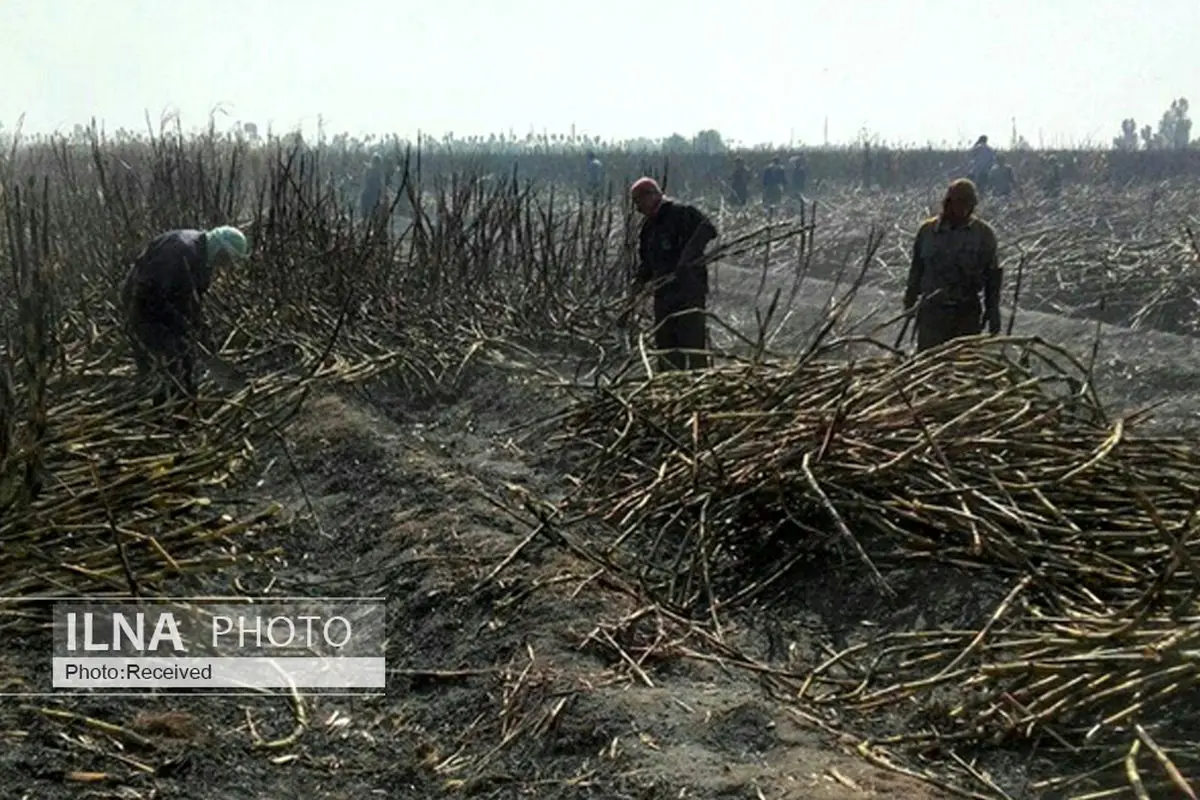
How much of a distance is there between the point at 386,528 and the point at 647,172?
7961mm

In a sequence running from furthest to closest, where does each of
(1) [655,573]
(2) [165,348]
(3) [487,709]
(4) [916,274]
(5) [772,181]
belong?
(5) [772,181] < (4) [916,274] < (2) [165,348] < (1) [655,573] < (3) [487,709]

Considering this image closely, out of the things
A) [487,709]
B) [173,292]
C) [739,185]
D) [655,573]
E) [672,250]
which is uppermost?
[739,185]

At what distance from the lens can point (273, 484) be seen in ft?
21.2

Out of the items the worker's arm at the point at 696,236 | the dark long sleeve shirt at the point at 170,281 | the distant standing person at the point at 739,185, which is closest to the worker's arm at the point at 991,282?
the worker's arm at the point at 696,236

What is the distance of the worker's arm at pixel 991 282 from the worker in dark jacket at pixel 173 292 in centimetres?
377

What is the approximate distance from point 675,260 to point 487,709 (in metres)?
3.77

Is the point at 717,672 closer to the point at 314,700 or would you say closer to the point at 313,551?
the point at 314,700

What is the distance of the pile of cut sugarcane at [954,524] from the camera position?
10.9ft

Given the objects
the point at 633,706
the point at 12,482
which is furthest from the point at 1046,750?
the point at 12,482

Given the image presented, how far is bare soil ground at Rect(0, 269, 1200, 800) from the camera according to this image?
3336 millimetres

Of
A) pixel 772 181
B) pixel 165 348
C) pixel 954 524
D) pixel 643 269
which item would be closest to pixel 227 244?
pixel 165 348

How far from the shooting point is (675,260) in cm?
718

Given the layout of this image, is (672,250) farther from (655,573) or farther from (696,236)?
(655,573)

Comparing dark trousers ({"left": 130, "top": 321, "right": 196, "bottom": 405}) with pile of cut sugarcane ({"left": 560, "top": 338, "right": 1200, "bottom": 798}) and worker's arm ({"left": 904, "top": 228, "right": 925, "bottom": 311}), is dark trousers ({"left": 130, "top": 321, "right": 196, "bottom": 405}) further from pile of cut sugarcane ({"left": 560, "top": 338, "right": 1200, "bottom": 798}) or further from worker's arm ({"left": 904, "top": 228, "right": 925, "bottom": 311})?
worker's arm ({"left": 904, "top": 228, "right": 925, "bottom": 311})
